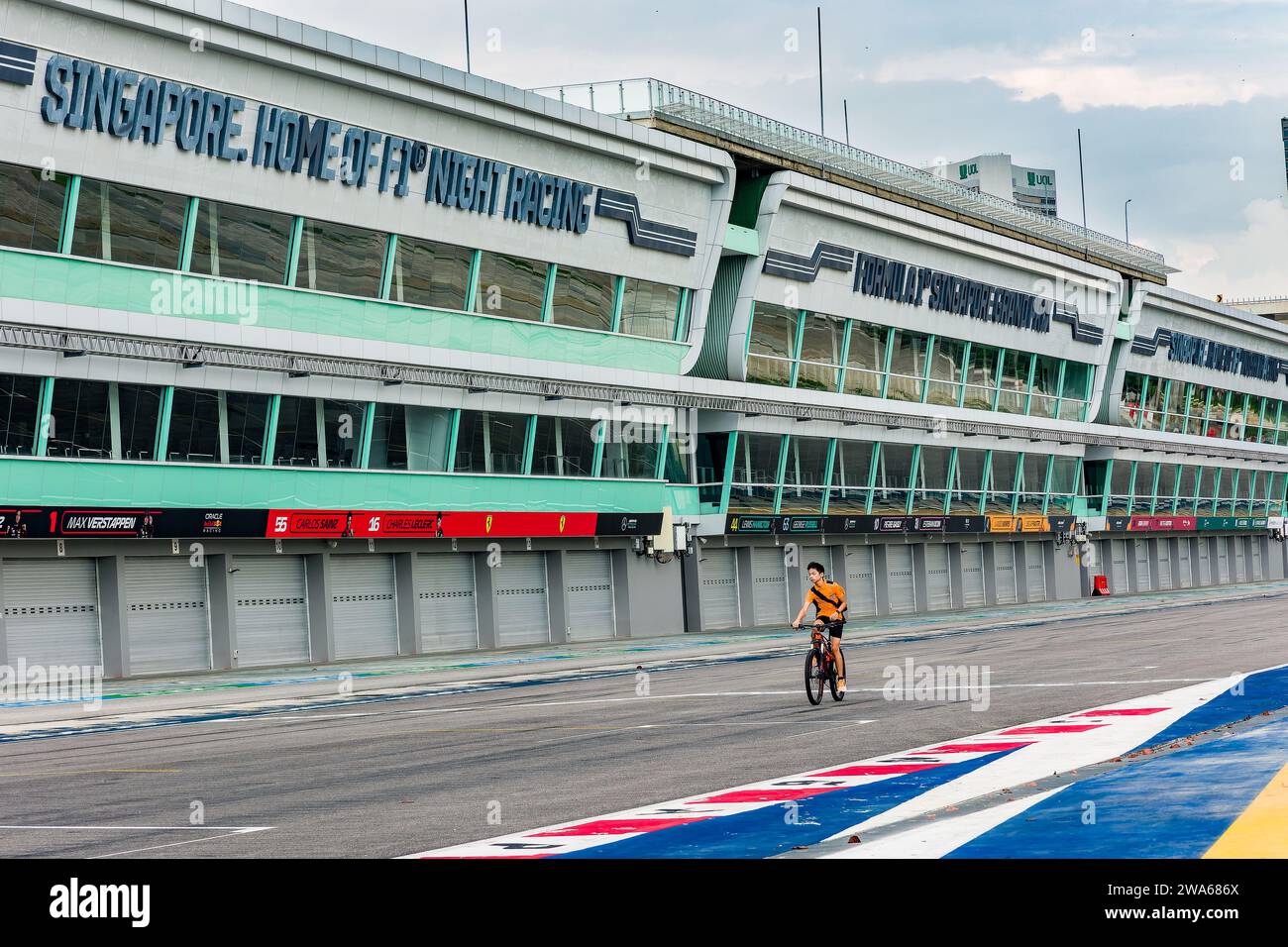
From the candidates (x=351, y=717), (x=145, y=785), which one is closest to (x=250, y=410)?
(x=351, y=717)

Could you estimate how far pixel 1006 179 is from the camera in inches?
3866

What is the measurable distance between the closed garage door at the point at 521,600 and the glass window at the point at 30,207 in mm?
15743

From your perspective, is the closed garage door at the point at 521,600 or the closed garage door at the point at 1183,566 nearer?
the closed garage door at the point at 521,600

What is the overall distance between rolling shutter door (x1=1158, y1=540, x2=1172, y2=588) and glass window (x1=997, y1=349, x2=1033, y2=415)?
21.3 meters

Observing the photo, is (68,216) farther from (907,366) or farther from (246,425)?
(907,366)

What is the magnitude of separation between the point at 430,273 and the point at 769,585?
1955 centimetres

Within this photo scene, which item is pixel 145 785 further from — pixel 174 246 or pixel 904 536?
pixel 904 536

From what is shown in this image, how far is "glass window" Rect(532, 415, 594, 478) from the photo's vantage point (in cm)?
4091

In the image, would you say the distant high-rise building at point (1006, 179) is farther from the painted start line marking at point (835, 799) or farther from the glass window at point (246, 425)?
the painted start line marking at point (835, 799)

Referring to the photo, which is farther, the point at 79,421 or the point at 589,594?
the point at 589,594

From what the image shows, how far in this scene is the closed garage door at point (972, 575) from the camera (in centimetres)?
6341

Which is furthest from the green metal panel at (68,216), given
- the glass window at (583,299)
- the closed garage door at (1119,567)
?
the closed garage door at (1119,567)

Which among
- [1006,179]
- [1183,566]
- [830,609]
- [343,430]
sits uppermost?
[1006,179]

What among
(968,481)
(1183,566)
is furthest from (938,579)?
(1183,566)
